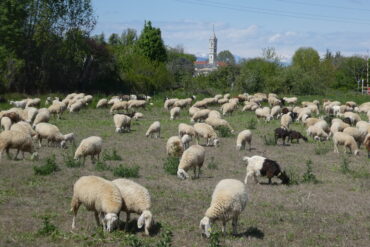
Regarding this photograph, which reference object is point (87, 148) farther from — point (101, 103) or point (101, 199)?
point (101, 103)

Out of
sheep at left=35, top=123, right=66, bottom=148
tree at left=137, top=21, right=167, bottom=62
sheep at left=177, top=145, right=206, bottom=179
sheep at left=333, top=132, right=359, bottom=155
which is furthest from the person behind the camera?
tree at left=137, top=21, right=167, bottom=62

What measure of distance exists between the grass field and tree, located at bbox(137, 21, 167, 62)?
5252 centimetres

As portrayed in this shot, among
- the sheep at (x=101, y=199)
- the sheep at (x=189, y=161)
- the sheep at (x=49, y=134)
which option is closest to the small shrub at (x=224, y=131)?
the sheep at (x=49, y=134)

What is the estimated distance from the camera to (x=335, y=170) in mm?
17062

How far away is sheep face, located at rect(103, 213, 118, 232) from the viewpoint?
896 cm

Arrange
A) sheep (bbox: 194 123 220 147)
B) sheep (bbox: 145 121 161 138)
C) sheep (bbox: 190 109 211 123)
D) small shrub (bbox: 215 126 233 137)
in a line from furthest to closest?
sheep (bbox: 190 109 211 123), small shrub (bbox: 215 126 233 137), sheep (bbox: 145 121 161 138), sheep (bbox: 194 123 220 147)

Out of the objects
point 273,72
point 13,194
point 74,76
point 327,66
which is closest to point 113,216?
point 13,194

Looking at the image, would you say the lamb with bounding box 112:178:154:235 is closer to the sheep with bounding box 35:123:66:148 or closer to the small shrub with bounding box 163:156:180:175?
the small shrub with bounding box 163:156:180:175

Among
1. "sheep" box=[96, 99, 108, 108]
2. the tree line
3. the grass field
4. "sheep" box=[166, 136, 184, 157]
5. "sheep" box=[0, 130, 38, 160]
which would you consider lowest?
the grass field

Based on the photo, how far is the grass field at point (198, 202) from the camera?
9.07m

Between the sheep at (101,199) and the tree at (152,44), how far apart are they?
2494 inches

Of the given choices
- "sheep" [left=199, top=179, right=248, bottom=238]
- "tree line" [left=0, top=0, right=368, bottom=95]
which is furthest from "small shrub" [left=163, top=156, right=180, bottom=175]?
"tree line" [left=0, top=0, right=368, bottom=95]

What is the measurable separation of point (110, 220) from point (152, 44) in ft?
214

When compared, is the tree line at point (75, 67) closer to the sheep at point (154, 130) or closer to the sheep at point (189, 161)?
the sheep at point (154, 130)
